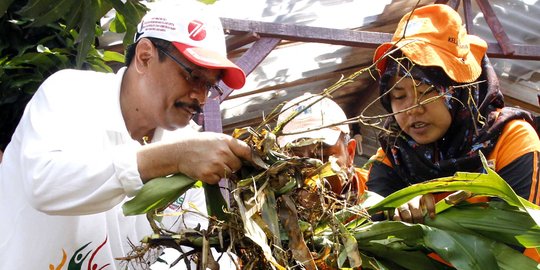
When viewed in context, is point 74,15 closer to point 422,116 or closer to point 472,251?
point 422,116

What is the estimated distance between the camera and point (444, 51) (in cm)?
283

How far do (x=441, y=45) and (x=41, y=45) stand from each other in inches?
67.8

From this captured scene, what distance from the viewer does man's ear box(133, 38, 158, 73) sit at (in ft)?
9.05

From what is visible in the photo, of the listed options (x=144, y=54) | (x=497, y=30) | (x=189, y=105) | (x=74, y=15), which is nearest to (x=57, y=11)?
(x=74, y=15)

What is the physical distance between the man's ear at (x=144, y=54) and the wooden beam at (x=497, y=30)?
370 centimetres

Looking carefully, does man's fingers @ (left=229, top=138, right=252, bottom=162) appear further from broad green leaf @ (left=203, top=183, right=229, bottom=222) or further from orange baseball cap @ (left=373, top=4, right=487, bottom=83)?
orange baseball cap @ (left=373, top=4, right=487, bottom=83)

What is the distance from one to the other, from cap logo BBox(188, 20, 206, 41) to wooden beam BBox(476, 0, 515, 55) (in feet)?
11.9

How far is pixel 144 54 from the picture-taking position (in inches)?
109

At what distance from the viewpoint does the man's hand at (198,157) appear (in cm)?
204

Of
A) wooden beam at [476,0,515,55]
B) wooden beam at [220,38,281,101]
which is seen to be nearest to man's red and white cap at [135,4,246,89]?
wooden beam at [220,38,281,101]

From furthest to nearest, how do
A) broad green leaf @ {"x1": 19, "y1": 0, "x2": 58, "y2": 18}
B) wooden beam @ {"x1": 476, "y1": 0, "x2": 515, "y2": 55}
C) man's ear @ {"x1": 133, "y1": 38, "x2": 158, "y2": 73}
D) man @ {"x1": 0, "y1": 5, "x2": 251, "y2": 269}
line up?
wooden beam @ {"x1": 476, "y1": 0, "x2": 515, "y2": 55} < broad green leaf @ {"x1": 19, "y1": 0, "x2": 58, "y2": 18} < man's ear @ {"x1": 133, "y1": 38, "x2": 158, "y2": 73} < man @ {"x1": 0, "y1": 5, "x2": 251, "y2": 269}

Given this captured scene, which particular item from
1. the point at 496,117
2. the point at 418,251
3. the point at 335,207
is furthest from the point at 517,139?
the point at 335,207

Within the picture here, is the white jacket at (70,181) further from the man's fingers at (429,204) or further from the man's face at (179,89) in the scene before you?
the man's fingers at (429,204)

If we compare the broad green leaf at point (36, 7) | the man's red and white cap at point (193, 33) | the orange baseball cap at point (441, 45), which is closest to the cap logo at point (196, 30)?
the man's red and white cap at point (193, 33)
